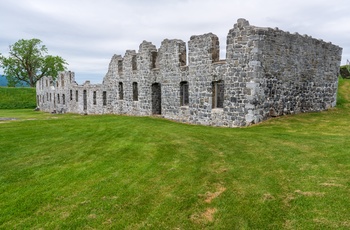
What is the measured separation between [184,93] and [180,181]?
13256mm

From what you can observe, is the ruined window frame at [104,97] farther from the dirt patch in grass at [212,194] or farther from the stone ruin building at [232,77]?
the dirt patch in grass at [212,194]

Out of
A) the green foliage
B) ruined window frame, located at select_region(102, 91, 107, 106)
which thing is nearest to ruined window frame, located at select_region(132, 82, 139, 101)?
ruined window frame, located at select_region(102, 91, 107, 106)

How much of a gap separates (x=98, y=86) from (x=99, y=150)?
2030 centimetres

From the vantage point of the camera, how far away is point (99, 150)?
39.8 feet

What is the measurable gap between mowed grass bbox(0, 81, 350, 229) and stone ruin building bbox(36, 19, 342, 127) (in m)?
3.26

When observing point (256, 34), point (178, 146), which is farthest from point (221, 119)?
point (178, 146)

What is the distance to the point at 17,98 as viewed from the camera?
183ft

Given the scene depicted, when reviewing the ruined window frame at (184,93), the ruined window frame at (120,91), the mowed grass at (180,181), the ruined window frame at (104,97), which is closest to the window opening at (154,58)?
the ruined window frame at (184,93)

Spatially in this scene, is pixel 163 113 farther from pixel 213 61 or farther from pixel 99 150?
pixel 99 150

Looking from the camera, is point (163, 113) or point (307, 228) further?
point (163, 113)

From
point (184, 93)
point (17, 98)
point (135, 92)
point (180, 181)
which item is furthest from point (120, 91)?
point (17, 98)

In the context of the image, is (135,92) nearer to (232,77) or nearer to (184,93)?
(184,93)

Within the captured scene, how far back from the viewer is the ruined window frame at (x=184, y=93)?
2080 cm

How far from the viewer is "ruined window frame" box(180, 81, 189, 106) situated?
68.2ft
